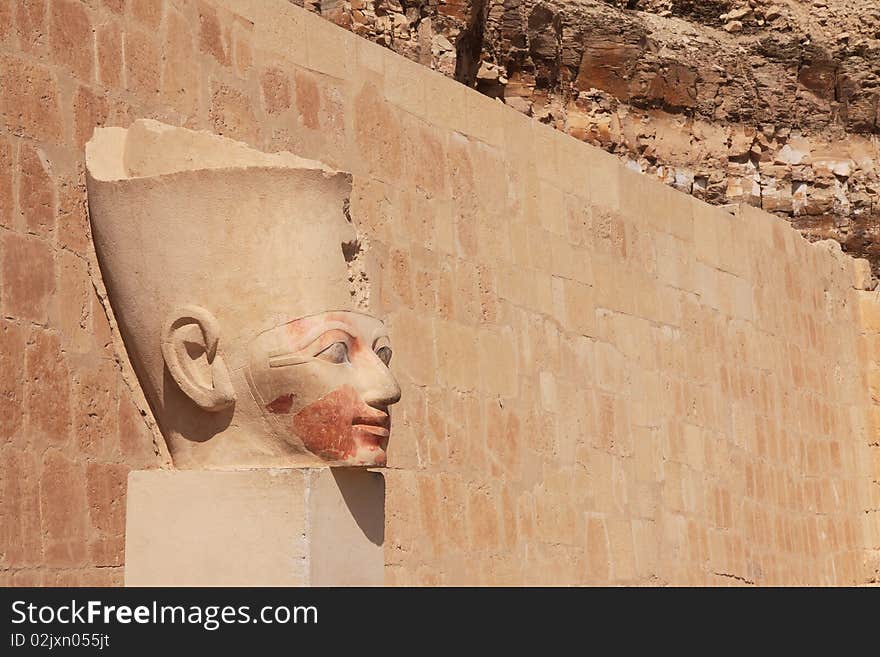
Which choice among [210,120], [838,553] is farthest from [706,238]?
[210,120]

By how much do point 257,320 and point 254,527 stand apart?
21.4 inches

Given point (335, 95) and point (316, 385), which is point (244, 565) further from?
point (335, 95)

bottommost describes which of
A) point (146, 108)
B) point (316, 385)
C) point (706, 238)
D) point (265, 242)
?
point (316, 385)

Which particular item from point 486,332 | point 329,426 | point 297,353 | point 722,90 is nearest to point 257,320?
point 297,353

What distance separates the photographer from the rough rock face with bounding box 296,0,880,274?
54.7 feet

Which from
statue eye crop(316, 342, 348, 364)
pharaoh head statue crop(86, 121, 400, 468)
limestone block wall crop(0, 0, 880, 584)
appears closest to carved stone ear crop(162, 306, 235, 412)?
pharaoh head statue crop(86, 121, 400, 468)

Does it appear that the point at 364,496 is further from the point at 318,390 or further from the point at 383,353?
the point at 383,353

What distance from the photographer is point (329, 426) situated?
427 cm

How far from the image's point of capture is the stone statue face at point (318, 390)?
4.27 metres

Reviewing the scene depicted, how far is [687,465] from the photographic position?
28.8 feet

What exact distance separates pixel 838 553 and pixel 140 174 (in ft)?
22.2

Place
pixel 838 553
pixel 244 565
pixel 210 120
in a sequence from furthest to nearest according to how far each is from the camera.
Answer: pixel 838 553 < pixel 210 120 < pixel 244 565

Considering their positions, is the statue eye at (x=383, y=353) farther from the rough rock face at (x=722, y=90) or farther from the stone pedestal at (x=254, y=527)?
the rough rock face at (x=722, y=90)

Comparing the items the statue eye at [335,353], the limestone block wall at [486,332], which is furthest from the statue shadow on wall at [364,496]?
the limestone block wall at [486,332]
